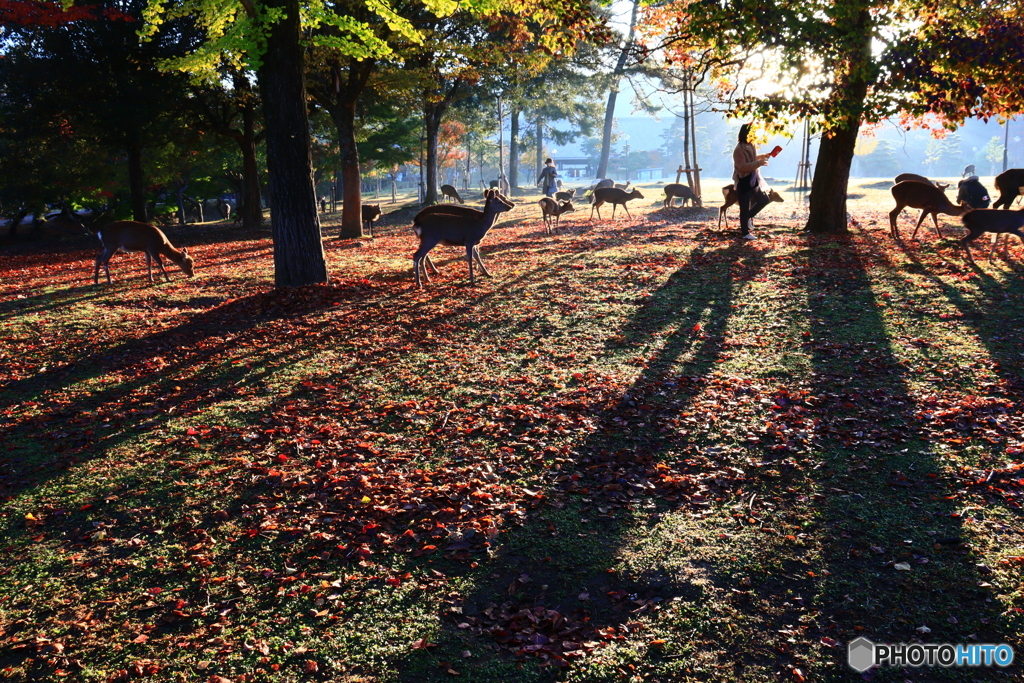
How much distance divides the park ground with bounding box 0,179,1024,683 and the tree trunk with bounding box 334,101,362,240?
11.4 meters

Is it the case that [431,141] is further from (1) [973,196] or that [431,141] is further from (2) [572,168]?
(2) [572,168]

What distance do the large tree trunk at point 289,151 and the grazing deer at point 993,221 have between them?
1087cm

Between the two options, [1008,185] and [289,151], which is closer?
[289,151]

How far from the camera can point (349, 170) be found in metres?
21.0

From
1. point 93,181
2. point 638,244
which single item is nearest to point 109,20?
point 93,181

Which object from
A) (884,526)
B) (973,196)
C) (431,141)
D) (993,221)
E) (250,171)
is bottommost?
(884,526)

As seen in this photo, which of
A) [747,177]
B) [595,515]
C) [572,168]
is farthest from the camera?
[572,168]

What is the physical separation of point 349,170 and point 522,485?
1774cm

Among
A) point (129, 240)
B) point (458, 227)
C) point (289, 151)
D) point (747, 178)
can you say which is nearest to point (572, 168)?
point (747, 178)

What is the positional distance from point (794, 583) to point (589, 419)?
8.78 ft

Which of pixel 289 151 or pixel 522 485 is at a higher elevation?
pixel 289 151

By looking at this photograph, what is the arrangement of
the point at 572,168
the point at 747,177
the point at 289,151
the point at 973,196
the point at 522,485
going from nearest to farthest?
the point at 522,485 < the point at 289,151 < the point at 747,177 < the point at 973,196 < the point at 572,168

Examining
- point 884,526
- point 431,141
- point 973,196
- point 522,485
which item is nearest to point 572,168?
point 431,141

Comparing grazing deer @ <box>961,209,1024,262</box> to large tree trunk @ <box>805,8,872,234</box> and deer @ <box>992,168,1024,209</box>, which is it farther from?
deer @ <box>992,168,1024,209</box>
